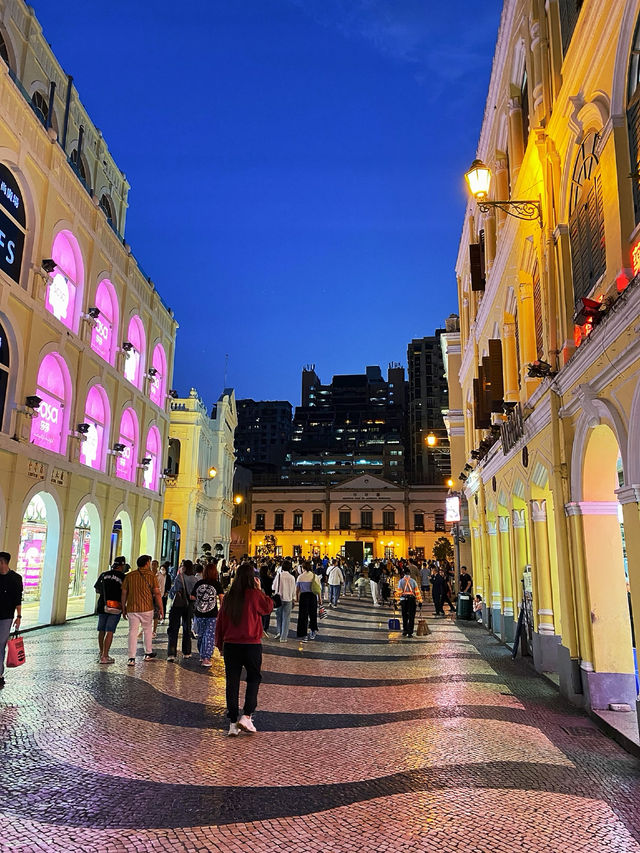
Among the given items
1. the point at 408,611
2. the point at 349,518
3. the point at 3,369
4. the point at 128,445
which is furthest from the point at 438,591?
the point at 349,518

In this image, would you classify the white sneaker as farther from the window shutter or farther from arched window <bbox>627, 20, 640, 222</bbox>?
the window shutter

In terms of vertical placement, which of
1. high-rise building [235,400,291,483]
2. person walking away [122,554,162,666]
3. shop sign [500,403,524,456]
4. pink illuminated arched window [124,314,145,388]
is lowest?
person walking away [122,554,162,666]

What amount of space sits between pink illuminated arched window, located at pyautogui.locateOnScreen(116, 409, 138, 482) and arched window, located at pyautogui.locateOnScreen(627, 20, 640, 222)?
60.0 feet

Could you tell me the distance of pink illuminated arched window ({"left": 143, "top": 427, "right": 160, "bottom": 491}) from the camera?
974 inches

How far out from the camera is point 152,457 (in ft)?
84.3

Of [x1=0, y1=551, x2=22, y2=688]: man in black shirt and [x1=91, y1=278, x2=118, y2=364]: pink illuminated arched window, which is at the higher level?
[x1=91, y1=278, x2=118, y2=364]: pink illuminated arched window

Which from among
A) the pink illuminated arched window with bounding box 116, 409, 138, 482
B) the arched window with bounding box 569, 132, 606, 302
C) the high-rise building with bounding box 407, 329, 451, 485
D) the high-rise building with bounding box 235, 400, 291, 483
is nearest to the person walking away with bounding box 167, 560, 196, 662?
the arched window with bounding box 569, 132, 606, 302

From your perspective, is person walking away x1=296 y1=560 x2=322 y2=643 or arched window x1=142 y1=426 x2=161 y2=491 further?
arched window x1=142 y1=426 x2=161 y2=491

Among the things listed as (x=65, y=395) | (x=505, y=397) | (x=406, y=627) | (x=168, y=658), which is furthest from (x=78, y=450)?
(x=505, y=397)

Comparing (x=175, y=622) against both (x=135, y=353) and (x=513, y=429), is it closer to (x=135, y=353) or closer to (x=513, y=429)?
(x=513, y=429)

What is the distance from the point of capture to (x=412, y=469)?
113375 millimetres

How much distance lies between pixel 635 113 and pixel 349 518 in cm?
6680

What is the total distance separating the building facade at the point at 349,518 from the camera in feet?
232

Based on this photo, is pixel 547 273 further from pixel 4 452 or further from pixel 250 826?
pixel 4 452
